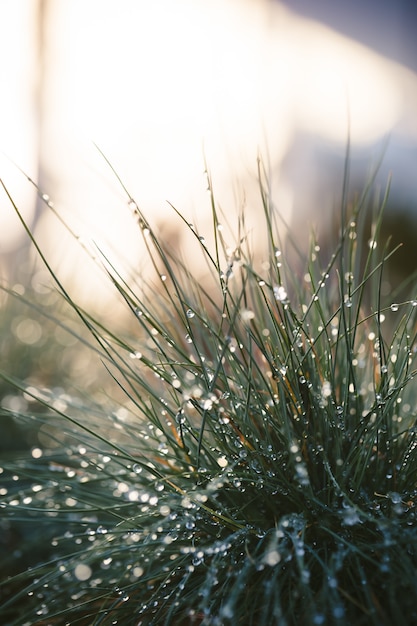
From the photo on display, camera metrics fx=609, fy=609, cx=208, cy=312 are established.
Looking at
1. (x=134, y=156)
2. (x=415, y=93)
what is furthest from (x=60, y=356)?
(x=415, y=93)

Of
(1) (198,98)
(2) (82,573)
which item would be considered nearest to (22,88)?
(1) (198,98)

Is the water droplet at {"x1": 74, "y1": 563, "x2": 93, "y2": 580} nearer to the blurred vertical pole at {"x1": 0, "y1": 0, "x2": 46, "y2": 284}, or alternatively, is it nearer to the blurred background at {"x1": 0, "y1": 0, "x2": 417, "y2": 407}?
the blurred background at {"x1": 0, "y1": 0, "x2": 417, "y2": 407}

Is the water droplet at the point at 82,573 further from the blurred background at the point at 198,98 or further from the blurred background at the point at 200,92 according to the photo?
the blurred background at the point at 200,92

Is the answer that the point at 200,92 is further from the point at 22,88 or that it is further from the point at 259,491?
the point at 259,491

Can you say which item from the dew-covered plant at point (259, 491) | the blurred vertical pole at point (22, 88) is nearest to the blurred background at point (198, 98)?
the blurred vertical pole at point (22, 88)

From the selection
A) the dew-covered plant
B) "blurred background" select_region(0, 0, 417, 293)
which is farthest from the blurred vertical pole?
the dew-covered plant

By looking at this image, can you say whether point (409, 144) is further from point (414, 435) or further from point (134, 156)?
point (414, 435)

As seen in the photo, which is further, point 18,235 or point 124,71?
point 124,71

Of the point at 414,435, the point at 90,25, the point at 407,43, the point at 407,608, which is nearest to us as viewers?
the point at 407,608
